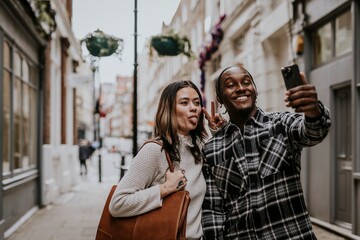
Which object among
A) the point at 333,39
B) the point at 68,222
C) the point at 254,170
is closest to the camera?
the point at 254,170

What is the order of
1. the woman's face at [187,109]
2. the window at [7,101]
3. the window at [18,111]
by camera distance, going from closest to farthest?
the woman's face at [187,109] < the window at [7,101] < the window at [18,111]

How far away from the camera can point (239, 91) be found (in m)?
2.59

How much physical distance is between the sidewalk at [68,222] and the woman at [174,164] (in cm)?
567

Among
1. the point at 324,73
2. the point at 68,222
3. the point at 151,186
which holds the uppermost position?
the point at 324,73

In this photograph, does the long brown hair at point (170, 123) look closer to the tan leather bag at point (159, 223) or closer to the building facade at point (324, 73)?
the tan leather bag at point (159, 223)

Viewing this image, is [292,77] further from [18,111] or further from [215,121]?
[18,111]

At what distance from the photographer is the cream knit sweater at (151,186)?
96.9 inches

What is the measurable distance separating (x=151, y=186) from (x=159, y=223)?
0.25 metres

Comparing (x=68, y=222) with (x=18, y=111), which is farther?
(x=18, y=111)

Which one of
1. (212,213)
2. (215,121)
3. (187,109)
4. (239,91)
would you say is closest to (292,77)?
(239,91)

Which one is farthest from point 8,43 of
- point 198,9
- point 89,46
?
point 198,9

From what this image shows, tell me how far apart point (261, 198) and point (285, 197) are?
0.12 m

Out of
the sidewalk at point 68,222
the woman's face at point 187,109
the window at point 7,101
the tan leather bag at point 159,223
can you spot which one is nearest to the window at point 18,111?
the window at point 7,101

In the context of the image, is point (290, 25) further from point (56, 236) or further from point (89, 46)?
point (56, 236)
